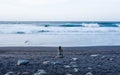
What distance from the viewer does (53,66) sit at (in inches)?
423

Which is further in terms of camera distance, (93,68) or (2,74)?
(93,68)

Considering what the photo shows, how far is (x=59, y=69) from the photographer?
10070mm

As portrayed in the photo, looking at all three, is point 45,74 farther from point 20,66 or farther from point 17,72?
point 20,66

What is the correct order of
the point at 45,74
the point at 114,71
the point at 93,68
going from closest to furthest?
1. the point at 45,74
2. the point at 114,71
3. the point at 93,68

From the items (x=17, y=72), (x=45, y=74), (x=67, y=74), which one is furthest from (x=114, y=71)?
(x=17, y=72)

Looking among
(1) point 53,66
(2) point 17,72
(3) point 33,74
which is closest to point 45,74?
(3) point 33,74

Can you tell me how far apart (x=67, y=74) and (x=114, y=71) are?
1554 mm

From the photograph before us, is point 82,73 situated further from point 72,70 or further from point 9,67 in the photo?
point 9,67

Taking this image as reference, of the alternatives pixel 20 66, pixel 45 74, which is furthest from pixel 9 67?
pixel 45 74

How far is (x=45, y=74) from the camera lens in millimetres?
8984

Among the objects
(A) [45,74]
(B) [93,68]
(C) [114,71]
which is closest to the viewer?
(A) [45,74]

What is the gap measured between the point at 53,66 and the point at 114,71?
2.16 m

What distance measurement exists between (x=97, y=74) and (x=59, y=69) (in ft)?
4.75

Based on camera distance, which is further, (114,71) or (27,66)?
(27,66)
